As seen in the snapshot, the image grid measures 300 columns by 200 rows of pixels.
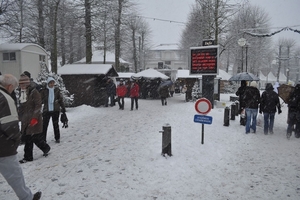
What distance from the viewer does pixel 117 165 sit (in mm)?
5621

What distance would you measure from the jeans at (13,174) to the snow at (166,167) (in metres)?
0.79

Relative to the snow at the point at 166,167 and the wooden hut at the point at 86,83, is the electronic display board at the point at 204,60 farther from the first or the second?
the wooden hut at the point at 86,83

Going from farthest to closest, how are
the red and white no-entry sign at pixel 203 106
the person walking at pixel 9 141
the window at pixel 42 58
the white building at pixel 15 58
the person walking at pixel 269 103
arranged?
the window at pixel 42 58 < the white building at pixel 15 58 < the person walking at pixel 269 103 < the red and white no-entry sign at pixel 203 106 < the person walking at pixel 9 141

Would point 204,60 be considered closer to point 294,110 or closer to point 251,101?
point 251,101

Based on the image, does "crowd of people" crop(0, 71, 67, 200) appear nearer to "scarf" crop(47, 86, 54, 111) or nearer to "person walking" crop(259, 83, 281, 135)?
"scarf" crop(47, 86, 54, 111)

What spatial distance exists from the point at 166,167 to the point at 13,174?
306 centimetres

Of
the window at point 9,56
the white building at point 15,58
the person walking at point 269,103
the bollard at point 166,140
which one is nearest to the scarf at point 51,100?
the bollard at point 166,140

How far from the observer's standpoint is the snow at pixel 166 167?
4441 mm

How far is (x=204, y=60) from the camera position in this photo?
13.3 m

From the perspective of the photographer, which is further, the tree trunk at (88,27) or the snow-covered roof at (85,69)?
the tree trunk at (88,27)

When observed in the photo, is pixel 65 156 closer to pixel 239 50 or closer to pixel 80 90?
pixel 80 90

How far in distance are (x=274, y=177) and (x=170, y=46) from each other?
77603mm

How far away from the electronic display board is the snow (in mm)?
5224

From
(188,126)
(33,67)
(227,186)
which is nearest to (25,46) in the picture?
(33,67)
